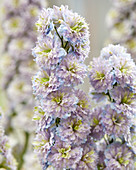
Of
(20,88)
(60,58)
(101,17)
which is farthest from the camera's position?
(101,17)

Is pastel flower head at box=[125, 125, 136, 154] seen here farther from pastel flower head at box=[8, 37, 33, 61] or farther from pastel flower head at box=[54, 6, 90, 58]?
pastel flower head at box=[8, 37, 33, 61]

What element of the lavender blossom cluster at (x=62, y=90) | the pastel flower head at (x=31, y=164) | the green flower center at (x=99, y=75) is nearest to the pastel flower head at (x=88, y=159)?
the lavender blossom cluster at (x=62, y=90)

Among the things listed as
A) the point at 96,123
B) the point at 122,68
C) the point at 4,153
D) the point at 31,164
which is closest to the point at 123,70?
the point at 122,68

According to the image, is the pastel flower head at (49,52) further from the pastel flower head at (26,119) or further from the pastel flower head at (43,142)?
the pastel flower head at (26,119)

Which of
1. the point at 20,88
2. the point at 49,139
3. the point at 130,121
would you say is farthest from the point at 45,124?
the point at 20,88

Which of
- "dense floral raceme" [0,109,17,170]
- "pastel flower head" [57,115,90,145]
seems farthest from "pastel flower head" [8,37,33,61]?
"pastel flower head" [57,115,90,145]

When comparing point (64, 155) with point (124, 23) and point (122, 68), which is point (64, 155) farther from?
point (124, 23)

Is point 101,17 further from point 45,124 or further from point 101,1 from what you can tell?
point 45,124
